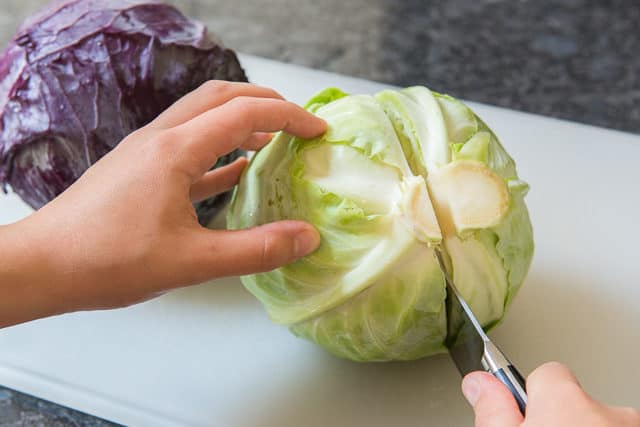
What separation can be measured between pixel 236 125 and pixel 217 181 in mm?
281

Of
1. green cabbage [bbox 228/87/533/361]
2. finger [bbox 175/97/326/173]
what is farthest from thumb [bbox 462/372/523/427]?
finger [bbox 175/97/326/173]

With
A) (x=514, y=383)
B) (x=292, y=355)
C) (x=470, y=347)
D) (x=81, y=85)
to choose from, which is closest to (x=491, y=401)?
(x=514, y=383)

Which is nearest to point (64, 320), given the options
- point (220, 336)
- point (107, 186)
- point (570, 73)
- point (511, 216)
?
point (220, 336)

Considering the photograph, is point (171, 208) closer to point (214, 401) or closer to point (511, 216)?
point (214, 401)

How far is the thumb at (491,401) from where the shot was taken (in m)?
1.03

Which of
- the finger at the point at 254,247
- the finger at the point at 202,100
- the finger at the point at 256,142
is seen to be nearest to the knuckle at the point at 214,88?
the finger at the point at 202,100

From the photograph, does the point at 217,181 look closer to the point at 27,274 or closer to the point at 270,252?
the point at 270,252

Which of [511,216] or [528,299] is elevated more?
[511,216]

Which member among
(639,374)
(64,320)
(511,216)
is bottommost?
(639,374)

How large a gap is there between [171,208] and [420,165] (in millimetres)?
387

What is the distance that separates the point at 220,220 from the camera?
5.73 ft

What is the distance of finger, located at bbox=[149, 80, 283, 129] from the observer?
132 cm

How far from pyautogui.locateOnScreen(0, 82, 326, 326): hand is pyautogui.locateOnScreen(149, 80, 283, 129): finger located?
69 mm

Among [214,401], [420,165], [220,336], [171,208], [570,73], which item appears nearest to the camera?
[171,208]
